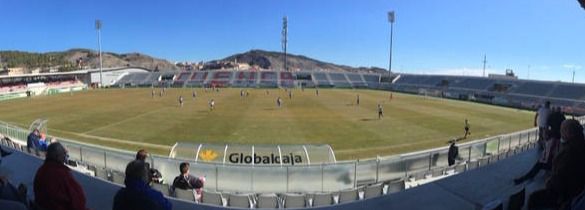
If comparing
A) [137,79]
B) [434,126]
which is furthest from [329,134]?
[137,79]

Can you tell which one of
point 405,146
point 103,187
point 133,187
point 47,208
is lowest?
point 405,146

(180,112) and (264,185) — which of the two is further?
(180,112)

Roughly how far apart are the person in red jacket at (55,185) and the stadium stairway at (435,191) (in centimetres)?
232

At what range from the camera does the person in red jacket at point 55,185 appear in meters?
4.25

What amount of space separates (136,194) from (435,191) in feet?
17.9

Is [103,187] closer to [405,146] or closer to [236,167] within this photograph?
[236,167]

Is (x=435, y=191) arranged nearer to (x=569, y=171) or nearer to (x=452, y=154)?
(x=569, y=171)

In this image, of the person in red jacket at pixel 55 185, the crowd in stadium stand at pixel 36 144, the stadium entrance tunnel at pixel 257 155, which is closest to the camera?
the person in red jacket at pixel 55 185

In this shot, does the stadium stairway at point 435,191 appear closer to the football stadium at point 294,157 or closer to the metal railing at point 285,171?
the football stadium at point 294,157

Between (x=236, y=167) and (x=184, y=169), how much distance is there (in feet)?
12.7

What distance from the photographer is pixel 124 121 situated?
1255 inches

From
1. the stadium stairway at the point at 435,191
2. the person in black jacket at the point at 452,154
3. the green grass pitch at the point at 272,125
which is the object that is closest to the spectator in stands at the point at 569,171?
the stadium stairway at the point at 435,191

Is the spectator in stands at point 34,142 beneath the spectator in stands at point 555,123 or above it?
beneath

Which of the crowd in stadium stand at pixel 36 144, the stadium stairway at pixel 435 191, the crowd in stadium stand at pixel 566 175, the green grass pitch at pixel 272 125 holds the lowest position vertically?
the green grass pitch at pixel 272 125
